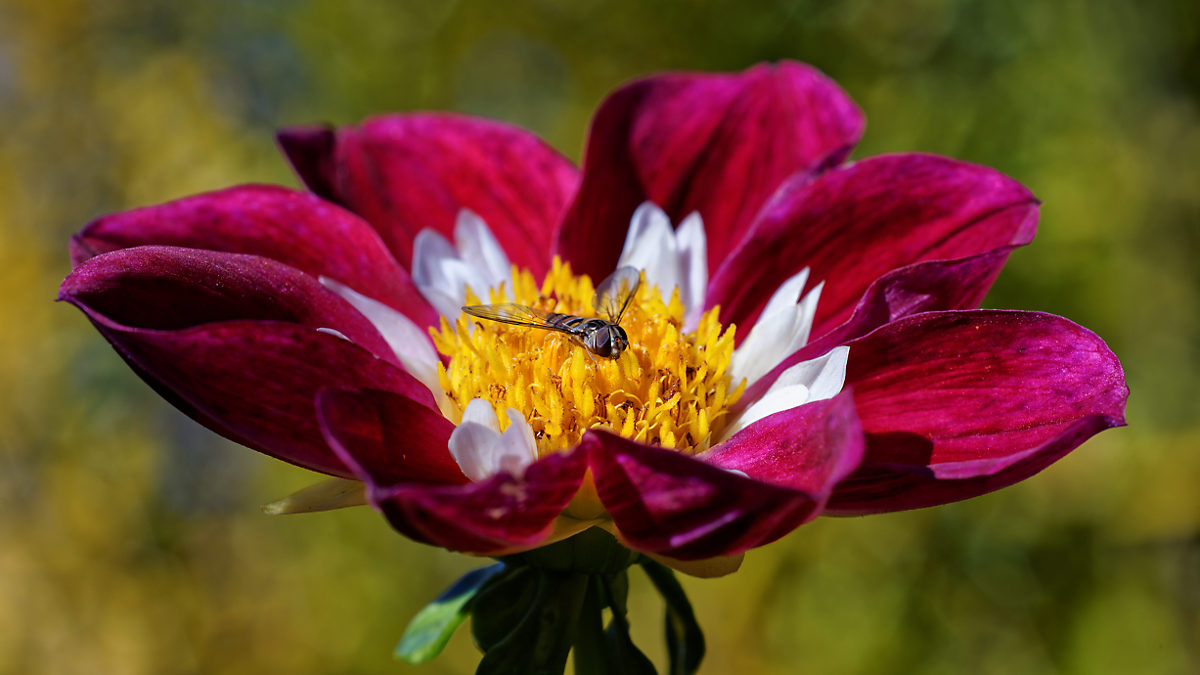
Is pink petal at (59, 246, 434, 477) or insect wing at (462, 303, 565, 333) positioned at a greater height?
pink petal at (59, 246, 434, 477)

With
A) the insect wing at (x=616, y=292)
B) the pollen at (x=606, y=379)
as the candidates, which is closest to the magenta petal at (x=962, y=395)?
the pollen at (x=606, y=379)

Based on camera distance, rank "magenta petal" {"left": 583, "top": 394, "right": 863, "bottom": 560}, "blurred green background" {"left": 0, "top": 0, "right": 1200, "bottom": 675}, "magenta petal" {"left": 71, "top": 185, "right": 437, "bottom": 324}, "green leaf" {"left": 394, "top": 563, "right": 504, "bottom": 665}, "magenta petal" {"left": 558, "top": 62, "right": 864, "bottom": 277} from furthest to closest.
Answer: "blurred green background" {"left": 0, "top": 0, "right": 1200, "bottom": 675} → "magenta petal" {"left": 558, "top": 62, "right": 864, "bottom": 277} → "magenta petal" {"left": 71, "top": 185, "right": 437, "bottom": 324} → "green leaf" {"left": 394, "top": 563, "right": 504, "bottom": 665} → "magenta petal" {"left": 583, "top": 394, "right": 863, "bottom": 560}

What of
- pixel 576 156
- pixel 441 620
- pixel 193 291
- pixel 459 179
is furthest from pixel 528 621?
pixel 576 156

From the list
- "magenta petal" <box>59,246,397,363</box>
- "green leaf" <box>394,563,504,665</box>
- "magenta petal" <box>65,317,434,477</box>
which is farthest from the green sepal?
"magenta petal" <box>59,246,397,363</box>

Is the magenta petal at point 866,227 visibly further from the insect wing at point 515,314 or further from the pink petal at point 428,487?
the pink petal at point 428,487

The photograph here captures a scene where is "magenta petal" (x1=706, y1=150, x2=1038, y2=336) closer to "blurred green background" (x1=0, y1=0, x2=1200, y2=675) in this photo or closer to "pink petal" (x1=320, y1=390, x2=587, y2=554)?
"pink petal" (x1=320, y1=390, x2=587, y2=554)

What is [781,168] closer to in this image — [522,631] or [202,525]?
[522,631]

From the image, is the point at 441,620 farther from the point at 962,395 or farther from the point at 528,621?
the point at 962,395
